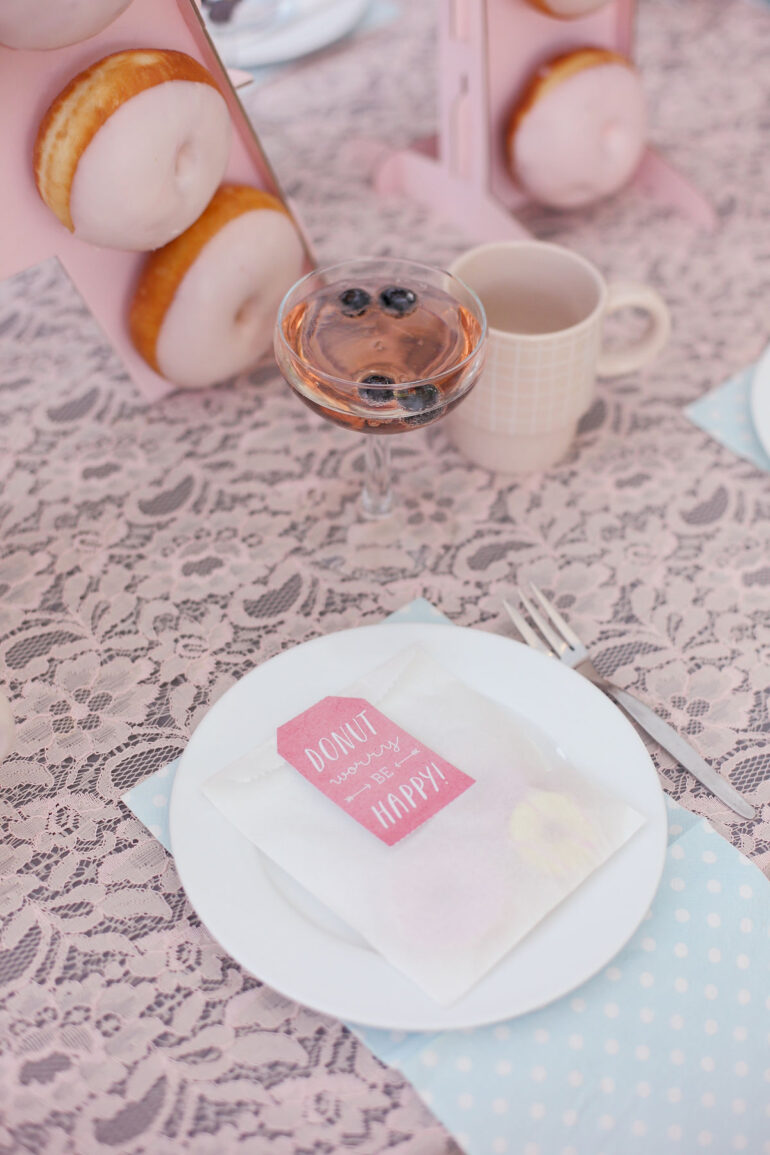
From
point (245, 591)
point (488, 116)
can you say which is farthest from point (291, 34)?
point (245, 591)

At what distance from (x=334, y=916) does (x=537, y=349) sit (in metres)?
0.44

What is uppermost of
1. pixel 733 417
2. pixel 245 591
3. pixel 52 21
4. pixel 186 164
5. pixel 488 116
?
pixel 52 21

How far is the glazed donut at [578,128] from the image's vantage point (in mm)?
974

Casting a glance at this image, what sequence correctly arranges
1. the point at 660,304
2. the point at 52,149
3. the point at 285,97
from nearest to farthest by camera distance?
the point at 52,149 < the point at 660,304 < the point at 285,97

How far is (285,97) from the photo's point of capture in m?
1.28

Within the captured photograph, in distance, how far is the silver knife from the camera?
0.62m

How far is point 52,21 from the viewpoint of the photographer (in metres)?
0.62

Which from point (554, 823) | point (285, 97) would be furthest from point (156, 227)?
point (285, 97)

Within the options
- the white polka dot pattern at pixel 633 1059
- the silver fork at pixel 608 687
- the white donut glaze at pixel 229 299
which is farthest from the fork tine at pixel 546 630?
the white donut glaze at pixel 229 299

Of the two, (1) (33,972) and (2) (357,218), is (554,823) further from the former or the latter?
(2) (357,218)

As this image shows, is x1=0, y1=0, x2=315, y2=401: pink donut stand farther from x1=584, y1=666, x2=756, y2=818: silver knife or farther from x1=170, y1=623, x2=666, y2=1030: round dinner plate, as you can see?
x1=584, y1=666, x2=756, y2=818: silver knife

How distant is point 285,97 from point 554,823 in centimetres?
108

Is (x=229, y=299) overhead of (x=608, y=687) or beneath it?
overhead

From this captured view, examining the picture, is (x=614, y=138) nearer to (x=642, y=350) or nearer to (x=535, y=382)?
(x=642, y=350)
